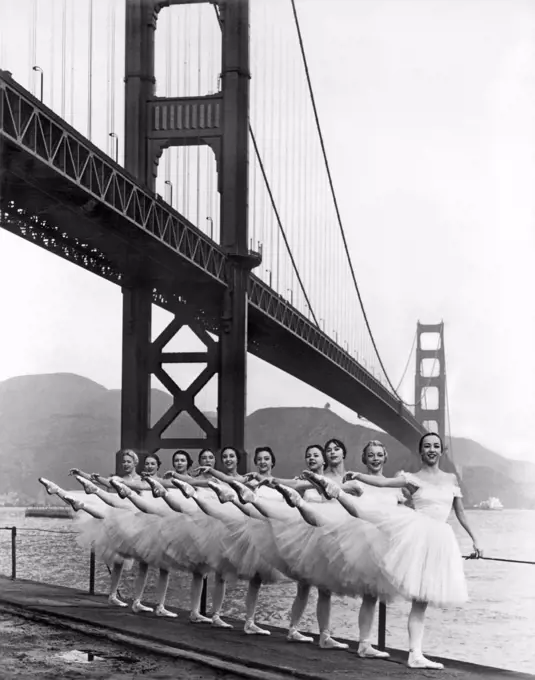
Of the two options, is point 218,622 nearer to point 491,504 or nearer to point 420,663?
point 420,663

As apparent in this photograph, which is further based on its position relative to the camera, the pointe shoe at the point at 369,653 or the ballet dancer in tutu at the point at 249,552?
the ballet dancer in tutu at the point at 249,552

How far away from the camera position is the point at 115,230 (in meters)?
23.3

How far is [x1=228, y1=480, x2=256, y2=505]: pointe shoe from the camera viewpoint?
23.3ft

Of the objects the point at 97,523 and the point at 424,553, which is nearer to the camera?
the point at 424,553

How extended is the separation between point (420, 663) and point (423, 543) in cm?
65

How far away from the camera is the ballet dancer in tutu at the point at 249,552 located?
738 cm

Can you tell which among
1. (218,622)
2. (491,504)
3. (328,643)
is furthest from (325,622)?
(491,504)

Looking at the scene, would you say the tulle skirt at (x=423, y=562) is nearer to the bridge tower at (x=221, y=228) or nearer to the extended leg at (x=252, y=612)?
the extended leg at (x=252, y=612)

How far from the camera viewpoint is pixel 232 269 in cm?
2870

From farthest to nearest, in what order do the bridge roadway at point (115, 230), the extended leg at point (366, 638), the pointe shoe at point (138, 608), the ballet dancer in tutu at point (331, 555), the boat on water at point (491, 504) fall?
1. the boat on water at point (491, 504)
2. the bridge roadway at point (115, 230)
3. the pointe shoe at point (138, 608)
4. the extended leg at point (366, 638)
5. the ballet dancer in tutu at point (331, 555)

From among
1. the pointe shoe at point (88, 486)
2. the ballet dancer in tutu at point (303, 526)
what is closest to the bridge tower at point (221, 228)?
the pointe shoe at point (88, 486)

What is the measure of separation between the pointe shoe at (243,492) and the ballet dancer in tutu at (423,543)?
0.90 metres

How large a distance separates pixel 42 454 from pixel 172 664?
10509cm

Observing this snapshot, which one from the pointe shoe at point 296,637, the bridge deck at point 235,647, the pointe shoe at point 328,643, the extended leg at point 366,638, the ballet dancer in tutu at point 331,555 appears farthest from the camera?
the pointe shoe at point 296,637
